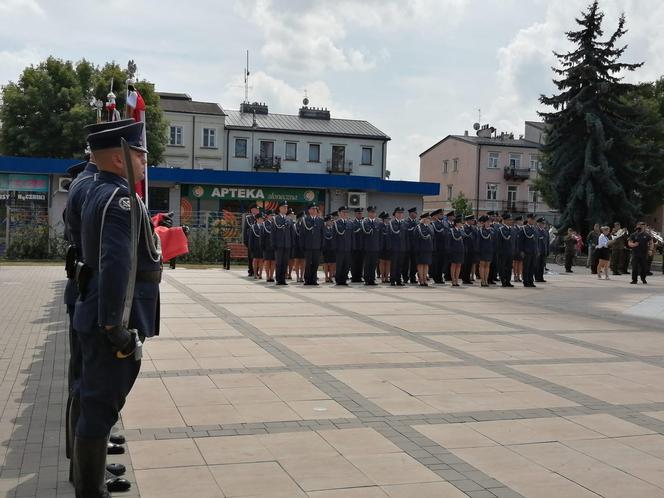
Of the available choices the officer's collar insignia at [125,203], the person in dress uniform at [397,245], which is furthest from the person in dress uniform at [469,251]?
the officer's collar insignia at [125,203]

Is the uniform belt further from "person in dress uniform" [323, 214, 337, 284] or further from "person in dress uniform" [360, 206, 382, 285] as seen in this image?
"person in dress uniform" [360, 206, 382, 285]

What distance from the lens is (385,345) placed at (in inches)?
385

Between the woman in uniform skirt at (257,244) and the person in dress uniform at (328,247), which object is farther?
the woman in uniform skirt at (257,244)

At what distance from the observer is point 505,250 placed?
2034 cm

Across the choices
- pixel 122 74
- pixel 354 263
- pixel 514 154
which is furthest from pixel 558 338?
pixel 514 154

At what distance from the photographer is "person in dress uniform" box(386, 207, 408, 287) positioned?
64.0ft

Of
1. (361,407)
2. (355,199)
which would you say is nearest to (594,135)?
(355,199)

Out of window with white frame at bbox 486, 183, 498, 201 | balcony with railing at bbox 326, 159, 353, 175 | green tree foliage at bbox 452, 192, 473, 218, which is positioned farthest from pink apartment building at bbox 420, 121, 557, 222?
balcony with railing at bbox 326, 159, 353, 175

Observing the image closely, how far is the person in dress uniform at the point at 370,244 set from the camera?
19.5 metres

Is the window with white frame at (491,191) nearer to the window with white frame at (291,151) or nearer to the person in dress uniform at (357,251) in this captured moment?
the window with white frame at (291,151)

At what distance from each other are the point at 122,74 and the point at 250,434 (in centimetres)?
4930

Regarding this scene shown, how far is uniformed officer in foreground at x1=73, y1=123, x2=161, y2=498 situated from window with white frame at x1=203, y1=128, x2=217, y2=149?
6214cm

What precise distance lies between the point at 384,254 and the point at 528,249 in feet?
12.6

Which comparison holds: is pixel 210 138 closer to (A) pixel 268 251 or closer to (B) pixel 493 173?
(B) pixel 493 173
